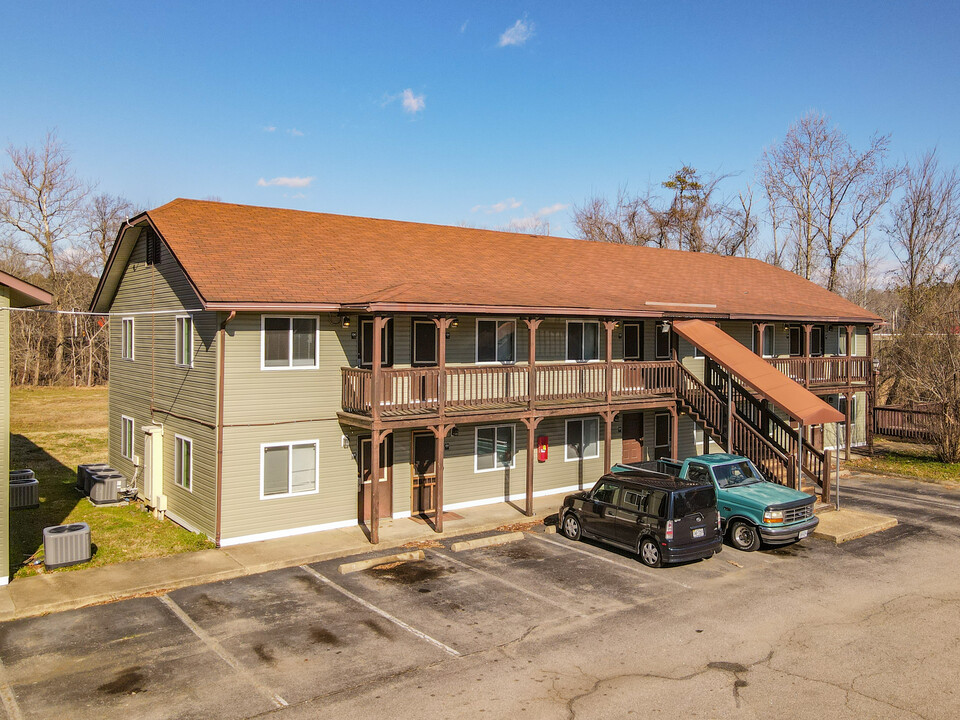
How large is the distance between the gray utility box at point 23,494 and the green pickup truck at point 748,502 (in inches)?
609

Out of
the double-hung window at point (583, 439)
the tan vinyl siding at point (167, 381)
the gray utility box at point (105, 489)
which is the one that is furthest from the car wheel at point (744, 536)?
the gray utility box at point (105, 489)

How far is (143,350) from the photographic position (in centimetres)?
2084

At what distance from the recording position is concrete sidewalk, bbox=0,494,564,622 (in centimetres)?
1252

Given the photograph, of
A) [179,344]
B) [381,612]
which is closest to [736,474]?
[381,612]

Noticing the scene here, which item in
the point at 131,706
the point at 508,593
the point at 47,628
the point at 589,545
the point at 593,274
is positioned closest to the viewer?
the point at 131,706

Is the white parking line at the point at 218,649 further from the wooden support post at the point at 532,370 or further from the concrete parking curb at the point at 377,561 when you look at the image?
the wooden support post at the point at 532,370

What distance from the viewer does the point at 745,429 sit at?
1981cm

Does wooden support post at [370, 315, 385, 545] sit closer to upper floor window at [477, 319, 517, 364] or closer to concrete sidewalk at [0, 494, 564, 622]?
concrete sidewalk at [0, 494, 564, 622]

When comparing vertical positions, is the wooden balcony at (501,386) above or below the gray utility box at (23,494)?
above

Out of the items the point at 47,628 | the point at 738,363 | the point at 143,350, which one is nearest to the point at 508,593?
the point at 47,628

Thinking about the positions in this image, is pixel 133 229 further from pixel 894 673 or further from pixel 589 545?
pixel 894 673

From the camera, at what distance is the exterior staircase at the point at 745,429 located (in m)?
19.1

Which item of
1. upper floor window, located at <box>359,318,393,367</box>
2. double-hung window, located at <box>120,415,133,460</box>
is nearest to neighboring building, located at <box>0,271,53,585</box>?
upper floor window, located at <box>359,318,393,367</box>

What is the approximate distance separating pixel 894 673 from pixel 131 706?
33.9ft
